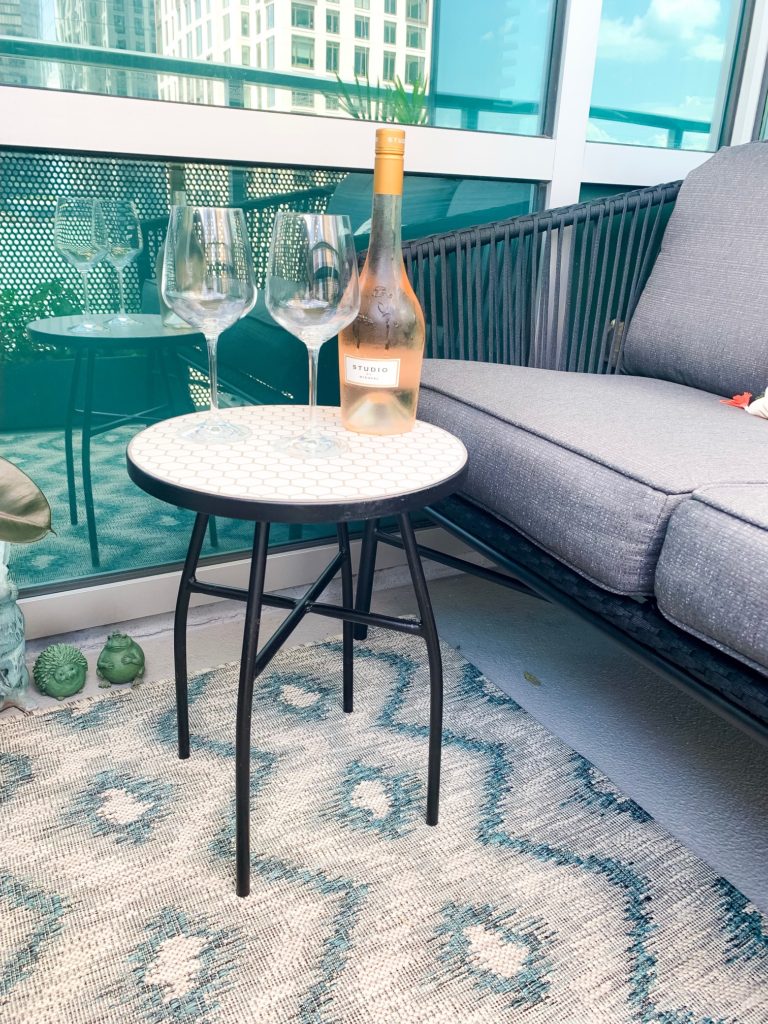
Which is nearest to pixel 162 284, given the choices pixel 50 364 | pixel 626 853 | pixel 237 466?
pixel 237 466

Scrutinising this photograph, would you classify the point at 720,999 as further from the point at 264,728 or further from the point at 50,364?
the point at 50,364

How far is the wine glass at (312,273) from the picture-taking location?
0.82m

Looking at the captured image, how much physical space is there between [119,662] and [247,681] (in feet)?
1.52

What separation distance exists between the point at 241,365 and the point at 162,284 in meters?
0.54

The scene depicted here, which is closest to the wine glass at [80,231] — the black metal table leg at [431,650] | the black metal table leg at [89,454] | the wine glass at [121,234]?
the wine glass at [121,234]

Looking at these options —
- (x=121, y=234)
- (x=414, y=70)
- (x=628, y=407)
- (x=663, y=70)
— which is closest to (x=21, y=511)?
(x=121, y=234)

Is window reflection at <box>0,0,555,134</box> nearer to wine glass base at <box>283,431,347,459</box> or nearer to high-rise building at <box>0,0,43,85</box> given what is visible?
high-rise building at <box>0,0,43,85</box>

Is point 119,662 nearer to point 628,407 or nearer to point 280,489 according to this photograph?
point 280,489

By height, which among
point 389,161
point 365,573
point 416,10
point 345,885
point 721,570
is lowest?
point 345,885

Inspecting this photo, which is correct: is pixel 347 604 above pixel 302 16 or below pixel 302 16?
below

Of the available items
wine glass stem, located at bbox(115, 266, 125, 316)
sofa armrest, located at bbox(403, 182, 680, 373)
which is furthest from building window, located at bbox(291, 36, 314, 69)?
wine glass stem, located at bbox(115, 266, 125, 316)

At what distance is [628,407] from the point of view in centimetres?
115

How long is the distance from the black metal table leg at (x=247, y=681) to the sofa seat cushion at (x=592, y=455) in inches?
13.8

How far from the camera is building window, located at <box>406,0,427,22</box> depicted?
4.45ft
